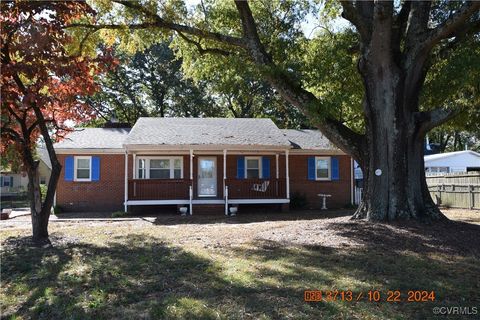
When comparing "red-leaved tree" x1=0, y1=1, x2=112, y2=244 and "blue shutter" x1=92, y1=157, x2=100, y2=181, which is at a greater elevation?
"red-leaved tree" x1=0, y1=1, x2=112, y2=244

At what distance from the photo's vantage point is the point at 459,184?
66.0 feet

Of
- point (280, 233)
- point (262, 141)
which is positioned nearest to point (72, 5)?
point (280, 233)

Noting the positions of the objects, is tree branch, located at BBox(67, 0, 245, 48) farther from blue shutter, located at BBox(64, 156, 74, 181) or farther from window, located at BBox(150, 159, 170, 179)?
blue shutter, located at BBox(64, 156, 74, 181)

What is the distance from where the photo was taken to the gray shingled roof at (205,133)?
18.5m

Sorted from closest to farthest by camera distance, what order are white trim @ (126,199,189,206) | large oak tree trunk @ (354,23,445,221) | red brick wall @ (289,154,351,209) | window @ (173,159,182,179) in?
large oak tree trunk @ (354,23,445,221) → white trim @ (126,199,189,206) → window @ (173,159,182,179) → red brick wall @ (289,154,351,209)

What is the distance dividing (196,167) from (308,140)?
6.04 meters

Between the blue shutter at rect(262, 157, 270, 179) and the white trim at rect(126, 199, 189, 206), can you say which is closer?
the white trim at rect(126, 199, 189, 206)

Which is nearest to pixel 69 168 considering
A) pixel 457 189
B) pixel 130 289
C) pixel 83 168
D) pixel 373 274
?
pixel 83 168

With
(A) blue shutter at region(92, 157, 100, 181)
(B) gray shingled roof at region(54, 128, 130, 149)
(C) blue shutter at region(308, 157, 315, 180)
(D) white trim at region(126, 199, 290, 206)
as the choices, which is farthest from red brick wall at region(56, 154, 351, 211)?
(D) white trim at region(126, 199, 290, 206)

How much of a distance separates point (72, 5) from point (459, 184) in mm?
18128

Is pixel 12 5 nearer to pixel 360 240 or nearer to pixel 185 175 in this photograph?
pixel 360 240

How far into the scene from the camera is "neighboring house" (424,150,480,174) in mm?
31266

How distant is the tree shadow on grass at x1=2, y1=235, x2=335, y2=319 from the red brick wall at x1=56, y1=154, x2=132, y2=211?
38.3ft

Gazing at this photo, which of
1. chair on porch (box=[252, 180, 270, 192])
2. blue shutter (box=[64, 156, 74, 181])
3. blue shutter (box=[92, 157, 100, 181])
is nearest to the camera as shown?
chair on porch (box=[252, 180, 270, 192])
